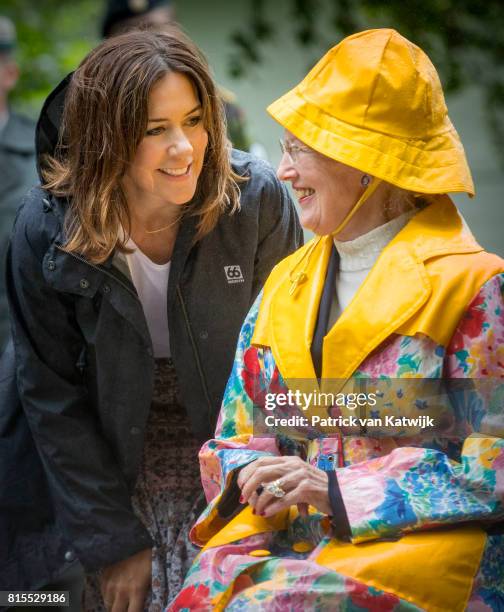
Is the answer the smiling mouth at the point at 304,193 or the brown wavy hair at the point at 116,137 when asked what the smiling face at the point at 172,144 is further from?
the smiling mouth at the point at 304,193

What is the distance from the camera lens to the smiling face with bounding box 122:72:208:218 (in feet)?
9.02

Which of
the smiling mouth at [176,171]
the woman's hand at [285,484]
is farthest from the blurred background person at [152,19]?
the woman's hand at [285,484]

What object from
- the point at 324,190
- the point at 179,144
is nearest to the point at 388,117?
the point at 324,190

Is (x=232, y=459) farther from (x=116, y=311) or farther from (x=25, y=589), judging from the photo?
(x=25, y=589)

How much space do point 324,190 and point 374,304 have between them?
28 centimetres

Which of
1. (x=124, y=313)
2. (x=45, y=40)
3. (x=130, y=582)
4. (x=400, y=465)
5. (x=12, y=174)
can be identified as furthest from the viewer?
(x=45, y=40)

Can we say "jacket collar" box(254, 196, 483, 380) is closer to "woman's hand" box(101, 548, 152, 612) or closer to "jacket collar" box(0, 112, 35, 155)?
"woman's hand" box(101, 548, 152, 612)

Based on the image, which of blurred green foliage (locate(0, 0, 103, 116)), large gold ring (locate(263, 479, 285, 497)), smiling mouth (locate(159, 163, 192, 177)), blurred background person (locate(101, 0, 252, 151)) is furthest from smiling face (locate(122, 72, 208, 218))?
blurred green foliage (locate(0, 0, 103, 116))

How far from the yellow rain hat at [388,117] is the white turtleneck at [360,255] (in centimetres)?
14

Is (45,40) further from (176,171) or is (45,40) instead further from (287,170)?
(287,170)

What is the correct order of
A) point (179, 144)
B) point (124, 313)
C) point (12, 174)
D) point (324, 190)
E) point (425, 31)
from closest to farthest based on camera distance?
point (324, 190), point (179, 144), point (124, 313), point (425, 31), point (12, 174)

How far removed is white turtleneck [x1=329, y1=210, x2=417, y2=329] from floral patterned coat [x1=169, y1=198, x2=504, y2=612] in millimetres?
39

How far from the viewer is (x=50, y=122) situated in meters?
2.99

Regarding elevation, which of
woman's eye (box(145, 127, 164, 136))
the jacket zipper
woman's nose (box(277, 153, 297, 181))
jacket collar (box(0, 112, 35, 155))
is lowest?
the jacket zipper
